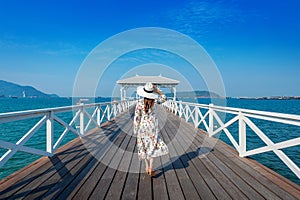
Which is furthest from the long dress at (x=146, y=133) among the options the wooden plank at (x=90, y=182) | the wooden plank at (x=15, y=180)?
the wooden plank at (x=15, y=180)

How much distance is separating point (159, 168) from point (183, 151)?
38.6 inches

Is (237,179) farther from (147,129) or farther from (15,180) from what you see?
(15,180)

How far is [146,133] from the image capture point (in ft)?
8.09

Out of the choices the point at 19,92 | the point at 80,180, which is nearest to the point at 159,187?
the point at 80,180

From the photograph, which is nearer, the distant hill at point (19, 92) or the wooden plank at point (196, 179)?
the wooden plank at point (196, 179)

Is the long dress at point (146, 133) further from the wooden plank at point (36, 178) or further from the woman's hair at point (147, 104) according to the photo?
the wooden plank at point (36, 178)

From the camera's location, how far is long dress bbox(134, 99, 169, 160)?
2.46 meters

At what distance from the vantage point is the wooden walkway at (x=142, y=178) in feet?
6.40

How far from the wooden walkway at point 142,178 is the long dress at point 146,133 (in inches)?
11.6

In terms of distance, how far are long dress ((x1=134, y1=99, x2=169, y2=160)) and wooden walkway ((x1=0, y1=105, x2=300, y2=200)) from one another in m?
0.29

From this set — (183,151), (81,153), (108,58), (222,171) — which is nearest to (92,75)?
(108,58)

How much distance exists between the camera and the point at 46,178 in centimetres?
230

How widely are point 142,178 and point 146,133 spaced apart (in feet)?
1.79

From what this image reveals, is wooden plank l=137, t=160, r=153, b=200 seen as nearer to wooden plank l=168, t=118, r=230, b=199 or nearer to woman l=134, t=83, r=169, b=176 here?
woman l=134, t=83, r=169, b=176
